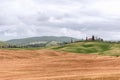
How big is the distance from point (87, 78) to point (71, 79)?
6.79ft

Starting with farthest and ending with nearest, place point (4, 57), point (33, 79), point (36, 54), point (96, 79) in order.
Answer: point (36, 54) < point (4, 57) < point (33, 79) < point (96, 79)

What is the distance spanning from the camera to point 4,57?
95.0 m

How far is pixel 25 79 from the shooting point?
1665 inches

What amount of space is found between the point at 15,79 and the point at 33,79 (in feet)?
9.32

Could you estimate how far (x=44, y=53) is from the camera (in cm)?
12181

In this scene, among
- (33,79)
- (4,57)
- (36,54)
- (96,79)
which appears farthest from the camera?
(36,54)

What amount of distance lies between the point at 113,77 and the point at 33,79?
1085 centimetres

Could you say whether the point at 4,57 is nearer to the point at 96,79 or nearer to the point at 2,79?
the point at 2,79

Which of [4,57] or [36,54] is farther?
[36,54]

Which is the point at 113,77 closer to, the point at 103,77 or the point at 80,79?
the point at 103,77

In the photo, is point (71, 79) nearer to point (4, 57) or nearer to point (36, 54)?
point (4, 57)

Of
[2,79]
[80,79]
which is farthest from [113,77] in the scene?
[2,79]

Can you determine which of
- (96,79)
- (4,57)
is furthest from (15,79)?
(4,57)

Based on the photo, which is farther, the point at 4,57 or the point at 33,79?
the point at 4,57
